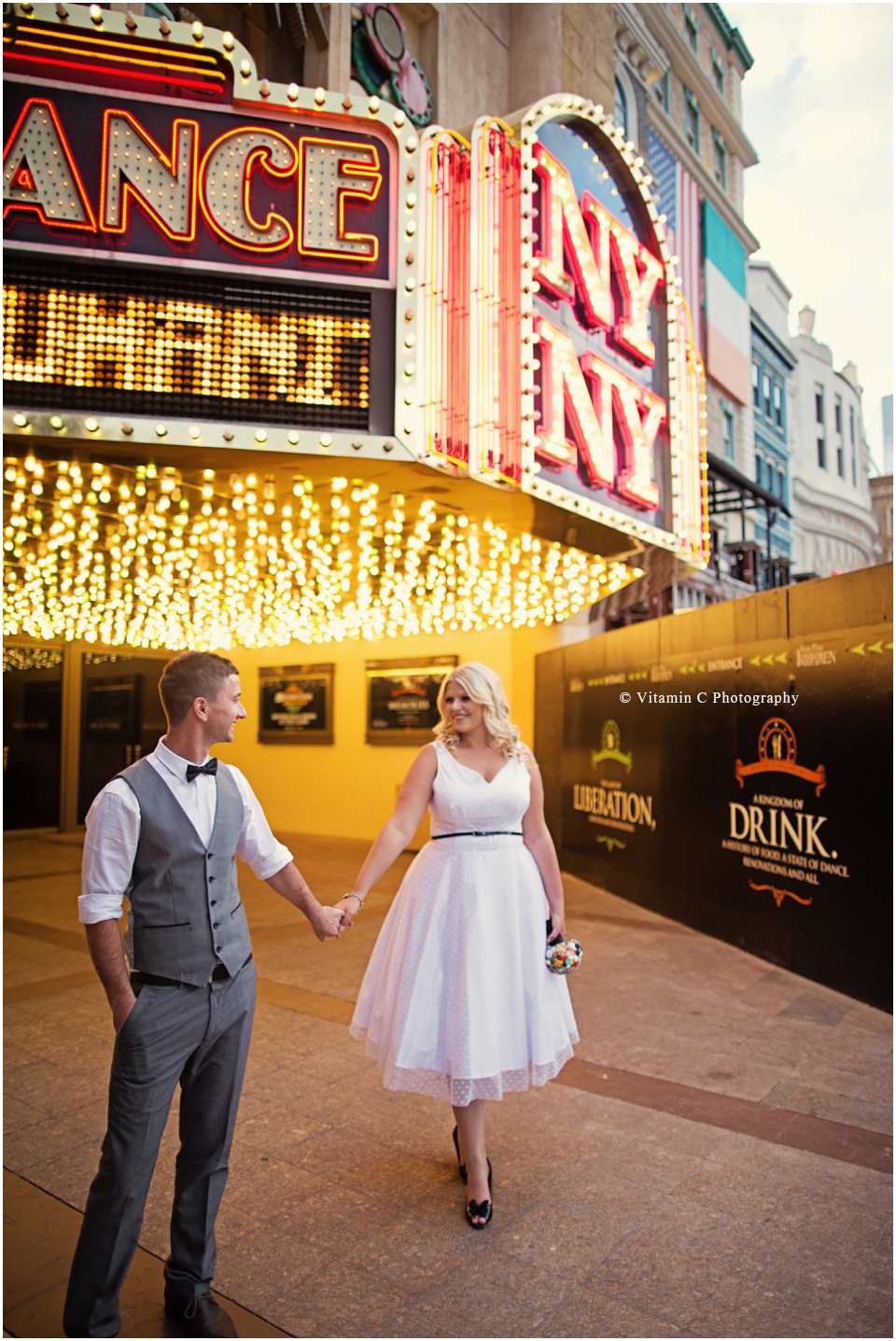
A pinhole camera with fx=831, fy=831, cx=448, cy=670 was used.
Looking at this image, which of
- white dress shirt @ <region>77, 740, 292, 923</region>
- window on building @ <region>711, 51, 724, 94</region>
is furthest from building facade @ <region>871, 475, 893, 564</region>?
white dress shirt @ <region>77, 740, 292, 923</region>

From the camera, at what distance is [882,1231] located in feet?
10.3

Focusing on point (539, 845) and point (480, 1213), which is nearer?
point (480, 1213)

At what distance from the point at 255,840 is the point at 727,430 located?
25952 mm

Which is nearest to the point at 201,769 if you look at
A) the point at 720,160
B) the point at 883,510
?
the point at 720,160

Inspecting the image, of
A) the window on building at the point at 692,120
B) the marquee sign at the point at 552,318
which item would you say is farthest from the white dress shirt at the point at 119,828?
the window on building at the point at 692,120

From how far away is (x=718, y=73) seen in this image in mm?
24500

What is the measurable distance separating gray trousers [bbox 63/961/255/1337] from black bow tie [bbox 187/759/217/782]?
2.04 ft

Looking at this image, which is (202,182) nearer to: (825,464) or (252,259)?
(252,259)

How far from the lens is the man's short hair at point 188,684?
101 inches

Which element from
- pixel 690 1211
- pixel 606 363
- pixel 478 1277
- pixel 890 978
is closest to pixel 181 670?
pixel 478 1277

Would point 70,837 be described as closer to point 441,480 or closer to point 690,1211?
point 441,480

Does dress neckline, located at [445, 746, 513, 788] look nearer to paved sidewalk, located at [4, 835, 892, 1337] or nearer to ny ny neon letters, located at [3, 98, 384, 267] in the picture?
paved sidewalk, located at [4, 835, 892, 1337]

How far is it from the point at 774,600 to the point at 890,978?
3054 mm

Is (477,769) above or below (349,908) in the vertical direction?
above
